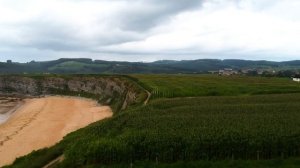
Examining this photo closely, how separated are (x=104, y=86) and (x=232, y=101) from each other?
7754 cm

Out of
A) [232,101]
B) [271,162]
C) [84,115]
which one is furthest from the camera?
[84,115]

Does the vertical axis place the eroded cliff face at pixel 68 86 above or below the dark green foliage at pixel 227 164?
below

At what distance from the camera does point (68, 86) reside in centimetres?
16700

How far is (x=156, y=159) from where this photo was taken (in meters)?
37.0

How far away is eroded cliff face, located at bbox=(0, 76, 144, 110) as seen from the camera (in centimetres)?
12706

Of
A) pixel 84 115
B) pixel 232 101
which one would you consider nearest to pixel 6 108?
pixel 84 115

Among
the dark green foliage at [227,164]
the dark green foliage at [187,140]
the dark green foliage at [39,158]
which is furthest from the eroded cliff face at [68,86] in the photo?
the dark green foliage at [227,164]

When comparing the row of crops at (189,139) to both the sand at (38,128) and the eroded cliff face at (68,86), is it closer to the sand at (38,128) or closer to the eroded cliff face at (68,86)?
the sand at (38,128)

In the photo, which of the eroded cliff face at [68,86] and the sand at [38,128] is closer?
the sand at [38,128]

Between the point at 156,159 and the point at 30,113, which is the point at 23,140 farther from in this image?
the point at 30,113

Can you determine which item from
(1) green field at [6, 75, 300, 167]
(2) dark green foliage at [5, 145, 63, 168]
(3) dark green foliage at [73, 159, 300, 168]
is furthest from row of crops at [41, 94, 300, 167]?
(2) dark green foliage at [5, 145, 63, 168]

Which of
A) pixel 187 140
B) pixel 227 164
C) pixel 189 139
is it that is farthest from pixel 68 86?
pixel 227 164

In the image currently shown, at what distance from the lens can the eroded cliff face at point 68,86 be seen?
127062 millimetres

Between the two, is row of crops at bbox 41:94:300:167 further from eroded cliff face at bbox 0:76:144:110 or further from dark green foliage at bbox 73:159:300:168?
eroded cliff face at bbox 0:76:144:110
